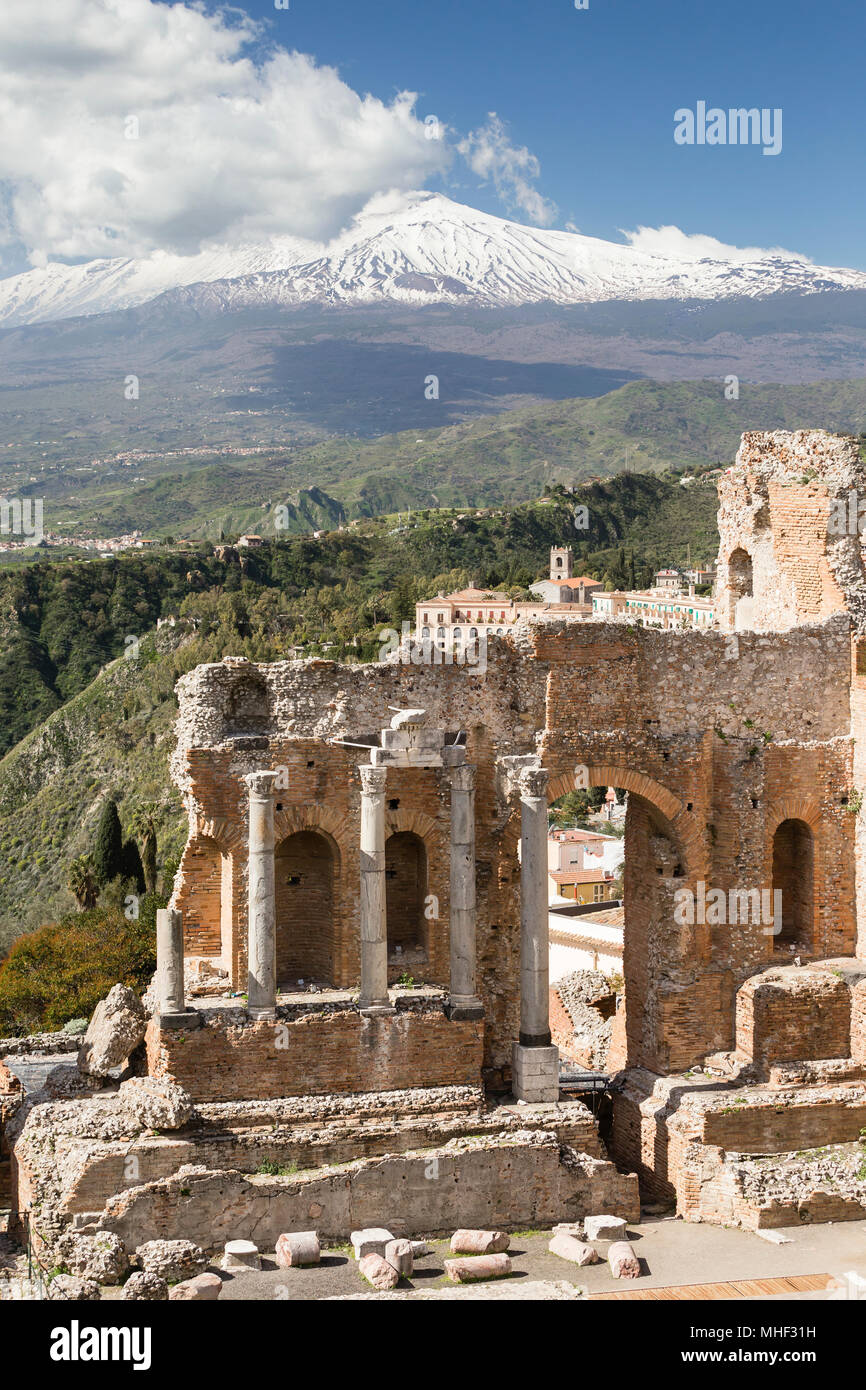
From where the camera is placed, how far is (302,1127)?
19.4 m

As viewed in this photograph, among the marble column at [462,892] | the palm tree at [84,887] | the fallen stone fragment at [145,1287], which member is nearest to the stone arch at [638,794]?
the marble column at [462,892]

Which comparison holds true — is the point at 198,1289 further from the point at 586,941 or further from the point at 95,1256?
the point at 586,941

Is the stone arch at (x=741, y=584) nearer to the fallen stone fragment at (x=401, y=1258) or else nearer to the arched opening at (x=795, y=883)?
the arched opening at (x=795, y=883)

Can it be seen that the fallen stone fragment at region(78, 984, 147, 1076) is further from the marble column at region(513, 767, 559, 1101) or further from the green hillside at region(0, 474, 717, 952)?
the green hillside at region(0, 474, 717, 952)

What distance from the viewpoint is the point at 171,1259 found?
670 inches

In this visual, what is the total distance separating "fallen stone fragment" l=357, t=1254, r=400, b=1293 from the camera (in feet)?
55.4

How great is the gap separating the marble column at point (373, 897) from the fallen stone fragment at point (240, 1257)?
11.9 ft

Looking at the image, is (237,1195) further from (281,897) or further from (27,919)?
(27,919)

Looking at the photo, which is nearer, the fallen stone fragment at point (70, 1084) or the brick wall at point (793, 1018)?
the fallen stone fragment at point (70, 1084)

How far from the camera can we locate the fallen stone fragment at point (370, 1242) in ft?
58.4

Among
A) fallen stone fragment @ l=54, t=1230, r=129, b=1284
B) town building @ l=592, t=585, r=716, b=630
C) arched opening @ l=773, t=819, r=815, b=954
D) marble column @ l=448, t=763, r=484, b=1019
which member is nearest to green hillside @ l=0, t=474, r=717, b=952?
town building @ l=592, t=585, r=716, b=630

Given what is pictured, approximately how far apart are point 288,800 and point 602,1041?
856 cm

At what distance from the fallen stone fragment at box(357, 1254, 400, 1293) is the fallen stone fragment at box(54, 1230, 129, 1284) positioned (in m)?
2.75

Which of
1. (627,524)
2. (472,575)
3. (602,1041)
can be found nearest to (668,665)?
(602,1041)
